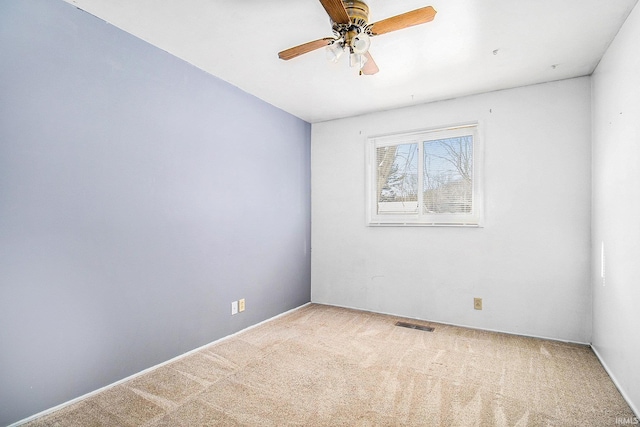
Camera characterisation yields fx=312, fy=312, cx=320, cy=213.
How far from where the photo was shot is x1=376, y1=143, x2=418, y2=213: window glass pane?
370 cm

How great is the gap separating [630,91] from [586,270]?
5.30 ft

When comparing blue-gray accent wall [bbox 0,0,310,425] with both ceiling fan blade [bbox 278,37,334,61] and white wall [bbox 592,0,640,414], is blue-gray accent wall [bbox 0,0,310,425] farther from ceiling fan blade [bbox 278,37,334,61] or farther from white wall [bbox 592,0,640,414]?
white wall [bbox 592,0,640,414]

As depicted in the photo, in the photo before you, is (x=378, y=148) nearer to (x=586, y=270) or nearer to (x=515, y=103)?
(x=515, y=103)

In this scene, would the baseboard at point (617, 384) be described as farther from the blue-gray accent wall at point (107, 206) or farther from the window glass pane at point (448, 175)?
the blue-gray accent wall at point (107, 206)

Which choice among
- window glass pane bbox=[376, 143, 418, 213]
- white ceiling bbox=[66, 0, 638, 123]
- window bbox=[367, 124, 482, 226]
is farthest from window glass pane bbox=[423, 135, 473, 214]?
white ceiling bbox=[66, 0, 638, 123]

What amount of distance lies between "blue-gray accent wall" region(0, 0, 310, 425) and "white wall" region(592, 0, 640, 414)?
3.01 meters

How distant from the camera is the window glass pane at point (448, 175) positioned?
3.38 metres

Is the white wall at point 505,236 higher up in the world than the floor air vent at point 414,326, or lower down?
higher up

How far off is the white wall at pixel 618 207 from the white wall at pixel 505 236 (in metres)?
0.17

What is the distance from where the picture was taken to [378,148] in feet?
12.9

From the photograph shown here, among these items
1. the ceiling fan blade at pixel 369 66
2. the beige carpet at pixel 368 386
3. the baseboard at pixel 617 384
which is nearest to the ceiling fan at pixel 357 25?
the ceiling fan blade at pixel 369 66

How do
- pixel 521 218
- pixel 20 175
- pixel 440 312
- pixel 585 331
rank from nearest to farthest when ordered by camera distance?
pixel 20 175
pixel 585 331
pixel 521 218
pixel 440 312

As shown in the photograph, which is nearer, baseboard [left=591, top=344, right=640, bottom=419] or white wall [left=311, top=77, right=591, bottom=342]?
baseboard [left=591, top=344, right=640, bottom=419]

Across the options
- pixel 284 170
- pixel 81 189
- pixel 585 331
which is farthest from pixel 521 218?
pixel 81 189
